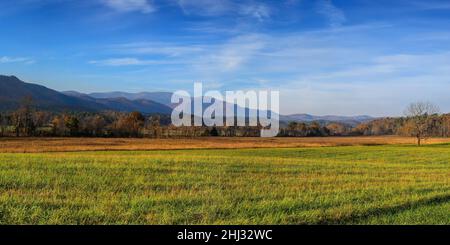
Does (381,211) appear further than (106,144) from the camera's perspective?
No

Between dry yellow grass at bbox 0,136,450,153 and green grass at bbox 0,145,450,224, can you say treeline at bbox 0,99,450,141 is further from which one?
green grass at bbox 0,145,450,224

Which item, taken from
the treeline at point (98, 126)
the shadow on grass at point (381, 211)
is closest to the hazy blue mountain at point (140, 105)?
the treeline at point (98, 126)

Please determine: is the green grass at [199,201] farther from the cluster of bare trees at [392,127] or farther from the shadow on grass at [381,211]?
the cluster of bare trees at [392,127]

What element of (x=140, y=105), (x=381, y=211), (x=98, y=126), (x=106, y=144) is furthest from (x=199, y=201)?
(x=98, y=126)

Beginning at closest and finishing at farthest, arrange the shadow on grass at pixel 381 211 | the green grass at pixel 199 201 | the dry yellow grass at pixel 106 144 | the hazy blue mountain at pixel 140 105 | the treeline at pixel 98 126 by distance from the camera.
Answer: the green grass at pixel 199 201 → the shadow on grass at pixel 381 211 → the hazy blue mountain at pixel 140 105 → the dry yellow grass at pixel 106 144 → the treeline at pixel 98 126

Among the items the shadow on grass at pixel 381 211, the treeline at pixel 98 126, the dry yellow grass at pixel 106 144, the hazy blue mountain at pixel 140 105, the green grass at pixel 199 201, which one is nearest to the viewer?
the green grass at pixel 199 201

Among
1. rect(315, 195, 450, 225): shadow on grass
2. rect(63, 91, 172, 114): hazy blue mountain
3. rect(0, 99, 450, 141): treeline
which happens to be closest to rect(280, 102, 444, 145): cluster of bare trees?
rect(0, 99, 450, 141): treeline

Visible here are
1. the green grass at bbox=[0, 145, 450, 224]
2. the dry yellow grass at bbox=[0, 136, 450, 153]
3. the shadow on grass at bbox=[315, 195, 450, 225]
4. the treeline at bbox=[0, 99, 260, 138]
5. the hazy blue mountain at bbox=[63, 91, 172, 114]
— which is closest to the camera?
the green grass at bbox=[0, 145, 450, 224]

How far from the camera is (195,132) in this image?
101m

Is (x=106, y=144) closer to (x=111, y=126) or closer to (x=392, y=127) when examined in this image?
(x=111, y=126)

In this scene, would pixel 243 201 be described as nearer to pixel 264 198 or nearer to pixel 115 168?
pixel 264 198

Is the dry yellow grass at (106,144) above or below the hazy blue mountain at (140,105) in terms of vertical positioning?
below
